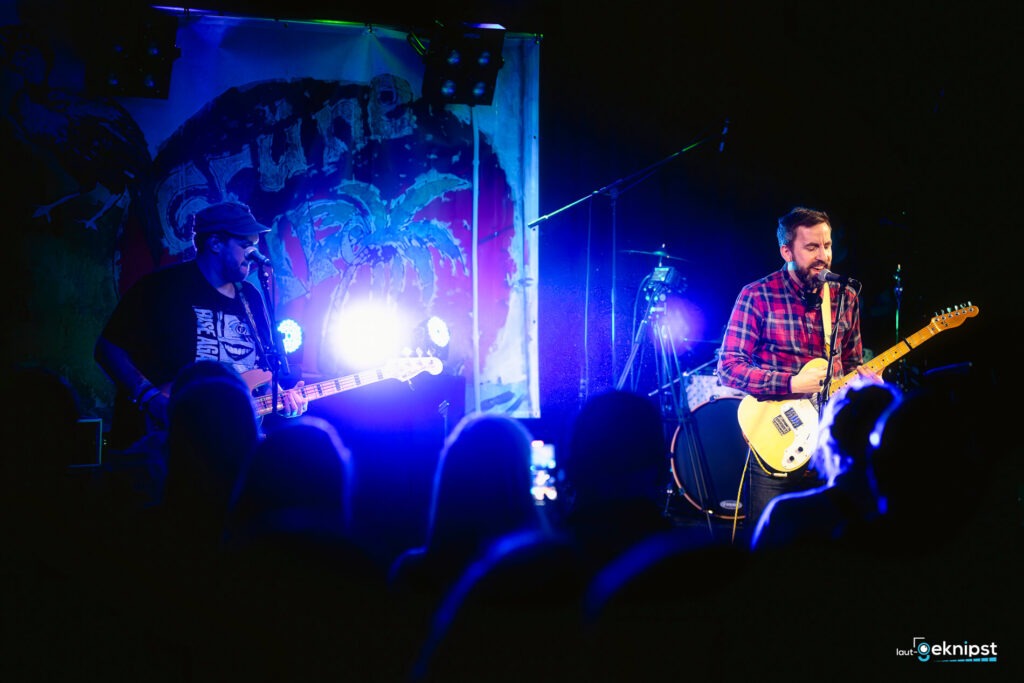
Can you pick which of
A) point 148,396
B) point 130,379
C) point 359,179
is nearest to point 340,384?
point 148,396

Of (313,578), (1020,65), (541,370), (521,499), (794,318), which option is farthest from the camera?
(541,370)

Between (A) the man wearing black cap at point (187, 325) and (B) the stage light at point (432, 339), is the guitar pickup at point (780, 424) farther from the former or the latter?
(A) the man wearing black cap at point (187, 325)

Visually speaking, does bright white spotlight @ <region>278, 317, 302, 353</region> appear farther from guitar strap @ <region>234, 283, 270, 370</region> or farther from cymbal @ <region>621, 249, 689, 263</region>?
cymbal @ <region>621, 249, 689, 263</region>

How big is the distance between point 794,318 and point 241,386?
3.57 meters

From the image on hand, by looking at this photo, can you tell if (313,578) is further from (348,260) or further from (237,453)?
(348,260)

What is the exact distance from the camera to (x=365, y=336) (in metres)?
5.53

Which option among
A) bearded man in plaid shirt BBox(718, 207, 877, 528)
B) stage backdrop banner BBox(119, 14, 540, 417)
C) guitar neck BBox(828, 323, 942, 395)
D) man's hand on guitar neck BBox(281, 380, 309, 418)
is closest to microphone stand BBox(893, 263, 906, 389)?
guitar neck BBox(828, 323, 942, 395)

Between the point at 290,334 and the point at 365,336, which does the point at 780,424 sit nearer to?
the point at 365,336

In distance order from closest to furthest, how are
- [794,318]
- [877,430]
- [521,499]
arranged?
[521,499]
[877,430]
[794,318]

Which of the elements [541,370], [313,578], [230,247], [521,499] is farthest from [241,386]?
[541,370]

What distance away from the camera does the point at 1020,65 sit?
5.35m

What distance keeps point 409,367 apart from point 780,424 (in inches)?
104

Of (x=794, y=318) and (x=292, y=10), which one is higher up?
(x=292, y=10)

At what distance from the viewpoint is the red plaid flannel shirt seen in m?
4.42
